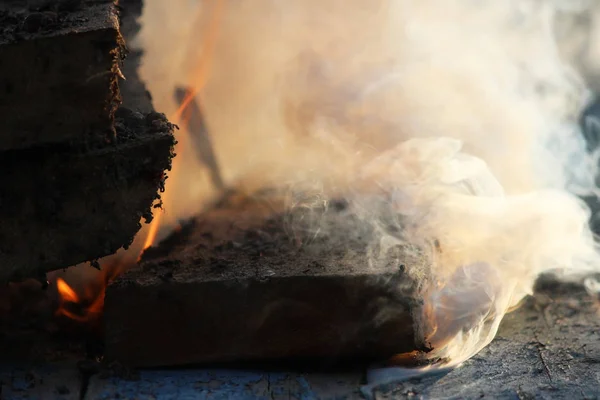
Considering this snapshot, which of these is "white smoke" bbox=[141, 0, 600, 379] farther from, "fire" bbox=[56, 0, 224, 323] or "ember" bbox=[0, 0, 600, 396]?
"fire" bbox=[56, 0, 224, 323]

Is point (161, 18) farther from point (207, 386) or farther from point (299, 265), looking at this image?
point (207, 386)

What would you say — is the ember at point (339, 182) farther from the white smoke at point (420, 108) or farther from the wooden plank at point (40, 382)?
the wooden plank at point (40, 382)

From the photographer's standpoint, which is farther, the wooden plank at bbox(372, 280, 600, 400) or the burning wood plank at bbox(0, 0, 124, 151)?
the wooden plank at bbox(372, 280, 600, 400)

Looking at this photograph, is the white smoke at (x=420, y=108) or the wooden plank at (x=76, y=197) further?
the white smoke at (x=420, y=108)

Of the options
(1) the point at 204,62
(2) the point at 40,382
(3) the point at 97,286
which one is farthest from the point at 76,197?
(1) the point at 204,62

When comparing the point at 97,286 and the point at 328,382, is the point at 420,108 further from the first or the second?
the point at 97,286

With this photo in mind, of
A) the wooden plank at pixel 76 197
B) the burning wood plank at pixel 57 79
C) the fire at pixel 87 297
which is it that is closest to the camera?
the burning wood plank at pixel 57 79

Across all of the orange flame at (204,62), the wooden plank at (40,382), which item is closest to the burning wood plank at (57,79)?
the wooden plank at (40,382)

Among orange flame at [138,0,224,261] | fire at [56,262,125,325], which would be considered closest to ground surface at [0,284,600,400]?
fire at [56,262,125,325]
